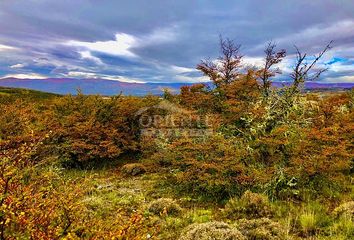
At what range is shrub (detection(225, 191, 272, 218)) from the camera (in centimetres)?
885

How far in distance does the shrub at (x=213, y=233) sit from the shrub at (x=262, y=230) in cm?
45

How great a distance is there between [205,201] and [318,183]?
3.69 meters

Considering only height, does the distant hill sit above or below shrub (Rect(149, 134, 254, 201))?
above

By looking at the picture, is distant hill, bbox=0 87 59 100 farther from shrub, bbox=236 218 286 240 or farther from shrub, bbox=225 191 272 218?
shrub, bbox=236 218 286 240

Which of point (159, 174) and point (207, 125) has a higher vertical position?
point (207, 125)

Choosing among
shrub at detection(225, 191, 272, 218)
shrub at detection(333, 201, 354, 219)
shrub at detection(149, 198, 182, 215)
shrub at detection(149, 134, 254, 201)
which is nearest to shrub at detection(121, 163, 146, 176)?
shrub at detection(149, 134, 254, 201)

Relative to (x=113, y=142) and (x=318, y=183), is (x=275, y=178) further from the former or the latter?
(x=113, y=142)

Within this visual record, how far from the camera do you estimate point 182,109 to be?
16547mm

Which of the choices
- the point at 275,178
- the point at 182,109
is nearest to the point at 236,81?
the point at 182,109

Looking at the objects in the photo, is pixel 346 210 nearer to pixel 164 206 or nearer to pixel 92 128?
pixel 164 206

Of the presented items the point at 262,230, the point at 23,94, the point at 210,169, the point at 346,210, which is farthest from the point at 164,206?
the point at 23,94

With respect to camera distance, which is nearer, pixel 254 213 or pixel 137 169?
pixel 254 213

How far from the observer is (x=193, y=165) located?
11.5 m

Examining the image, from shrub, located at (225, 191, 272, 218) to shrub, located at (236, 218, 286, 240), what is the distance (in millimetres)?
1366
